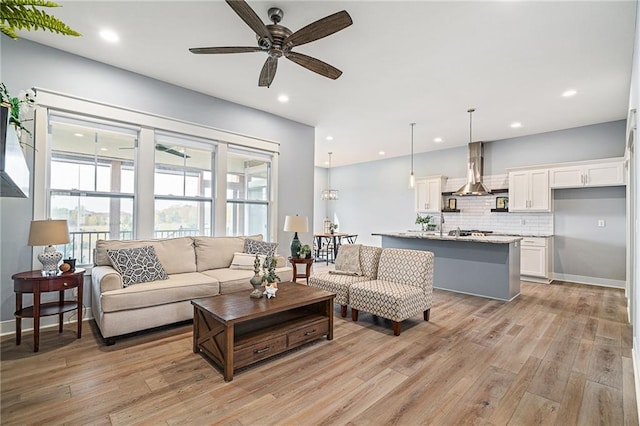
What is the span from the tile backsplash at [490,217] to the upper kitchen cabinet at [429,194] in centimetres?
23

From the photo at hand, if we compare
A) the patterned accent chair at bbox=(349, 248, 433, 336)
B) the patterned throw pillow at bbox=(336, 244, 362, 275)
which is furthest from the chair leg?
the patterned throw pillow at bbox=(336, 244, 362, 275)

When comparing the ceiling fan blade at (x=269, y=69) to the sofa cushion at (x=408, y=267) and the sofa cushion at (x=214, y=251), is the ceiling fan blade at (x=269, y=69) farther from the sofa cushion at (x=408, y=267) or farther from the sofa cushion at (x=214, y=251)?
the sofa cushion at (x=408, y=267)

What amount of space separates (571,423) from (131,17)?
4.64 m

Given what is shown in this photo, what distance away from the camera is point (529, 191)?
615 centimetres

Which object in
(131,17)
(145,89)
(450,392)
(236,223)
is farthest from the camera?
(236,223)

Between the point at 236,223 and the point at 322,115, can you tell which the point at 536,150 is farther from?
the point at 236,223

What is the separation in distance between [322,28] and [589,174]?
5728 mm

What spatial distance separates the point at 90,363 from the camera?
263cm

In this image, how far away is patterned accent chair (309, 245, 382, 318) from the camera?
3813 mm

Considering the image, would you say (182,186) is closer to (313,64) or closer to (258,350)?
(313,64)

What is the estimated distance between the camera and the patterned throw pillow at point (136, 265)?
3293mm

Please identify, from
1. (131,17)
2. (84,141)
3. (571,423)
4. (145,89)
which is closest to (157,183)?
(84,141)

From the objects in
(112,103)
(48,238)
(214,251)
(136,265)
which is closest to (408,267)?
(214,251)

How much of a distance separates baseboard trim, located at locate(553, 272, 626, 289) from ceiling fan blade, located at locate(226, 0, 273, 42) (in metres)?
6.75
